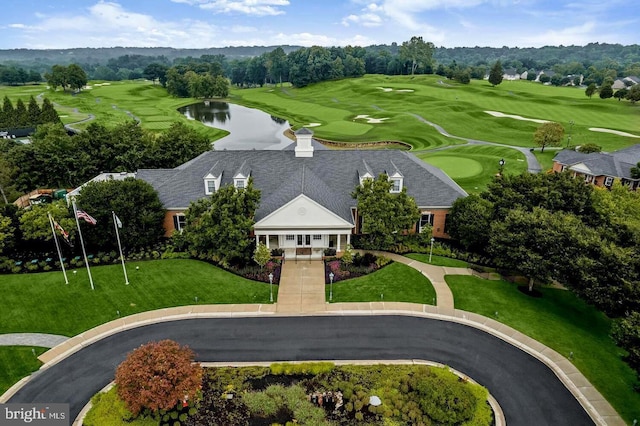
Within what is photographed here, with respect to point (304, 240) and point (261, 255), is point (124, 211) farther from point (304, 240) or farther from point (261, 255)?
point (304, 240)

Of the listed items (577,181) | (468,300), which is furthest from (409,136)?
(468,300)

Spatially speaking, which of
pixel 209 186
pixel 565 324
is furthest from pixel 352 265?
pixel 209 186

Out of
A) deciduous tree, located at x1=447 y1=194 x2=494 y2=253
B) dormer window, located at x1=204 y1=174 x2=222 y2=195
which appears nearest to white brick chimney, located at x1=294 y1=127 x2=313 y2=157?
dormer window, located at x1=204 y1=174 x2=222 y2=195

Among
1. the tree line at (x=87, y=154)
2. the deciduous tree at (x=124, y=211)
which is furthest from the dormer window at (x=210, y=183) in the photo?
the tree line at (x=87, y=154)

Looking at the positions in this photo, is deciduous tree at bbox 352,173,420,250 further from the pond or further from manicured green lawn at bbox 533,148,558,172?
the pond

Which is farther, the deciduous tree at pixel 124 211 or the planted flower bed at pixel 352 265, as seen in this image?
the deciduous tree at pixel 124 211

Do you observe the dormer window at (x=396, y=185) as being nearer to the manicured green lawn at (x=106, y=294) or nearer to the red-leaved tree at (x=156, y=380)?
the manicured green lawn at (x=106, y=294)
